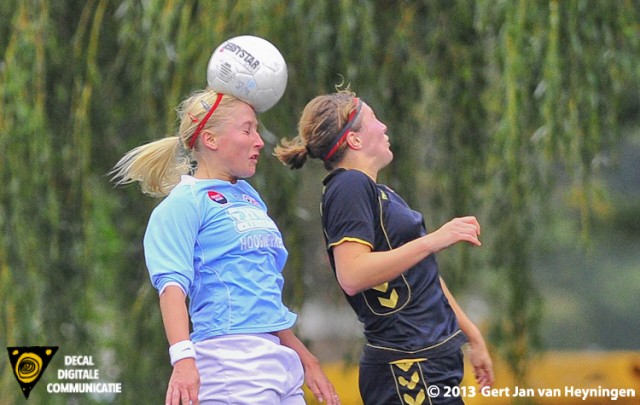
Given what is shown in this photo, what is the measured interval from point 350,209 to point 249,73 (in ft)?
1.50

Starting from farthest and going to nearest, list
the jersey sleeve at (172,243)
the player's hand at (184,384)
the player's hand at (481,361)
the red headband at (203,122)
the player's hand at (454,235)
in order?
the player's hand at (481,361) < the red headband at (203,122) < the player's hand at (454,235) < the jersey sleeve at (172,243) < the player's hand at (184,384)

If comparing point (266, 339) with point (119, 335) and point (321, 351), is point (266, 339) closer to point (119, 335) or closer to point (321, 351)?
point (119, 335)

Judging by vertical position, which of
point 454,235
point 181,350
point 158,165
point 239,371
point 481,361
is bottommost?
point 481,361

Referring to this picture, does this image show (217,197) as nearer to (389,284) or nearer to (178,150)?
(178,150)

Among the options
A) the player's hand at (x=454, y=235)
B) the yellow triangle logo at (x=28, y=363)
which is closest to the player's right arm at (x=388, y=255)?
the player's hand at (x=454, y=235)

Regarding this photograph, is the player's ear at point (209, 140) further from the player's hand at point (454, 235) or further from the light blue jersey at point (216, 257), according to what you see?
the player's hand at point (454, 235)

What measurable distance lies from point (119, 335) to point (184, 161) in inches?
81.8

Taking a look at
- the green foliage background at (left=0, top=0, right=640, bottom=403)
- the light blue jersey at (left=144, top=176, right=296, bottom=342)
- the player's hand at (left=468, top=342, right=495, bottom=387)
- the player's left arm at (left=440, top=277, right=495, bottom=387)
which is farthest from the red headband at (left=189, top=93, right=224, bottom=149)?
the green foliage background at (left=0, top=0, right=640, bottom=403)

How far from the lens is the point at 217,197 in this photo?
299 centimetres

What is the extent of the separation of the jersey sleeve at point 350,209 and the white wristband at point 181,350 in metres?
0.52

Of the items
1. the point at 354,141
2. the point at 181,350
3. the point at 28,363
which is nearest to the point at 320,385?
the point at 181,350

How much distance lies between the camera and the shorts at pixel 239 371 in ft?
9.41

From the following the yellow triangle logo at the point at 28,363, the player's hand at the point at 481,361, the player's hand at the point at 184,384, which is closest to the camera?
the player's hand at the point at 184,384

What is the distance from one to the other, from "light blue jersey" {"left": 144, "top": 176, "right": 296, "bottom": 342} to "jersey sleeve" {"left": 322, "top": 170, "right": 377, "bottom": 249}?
0.19 metres
